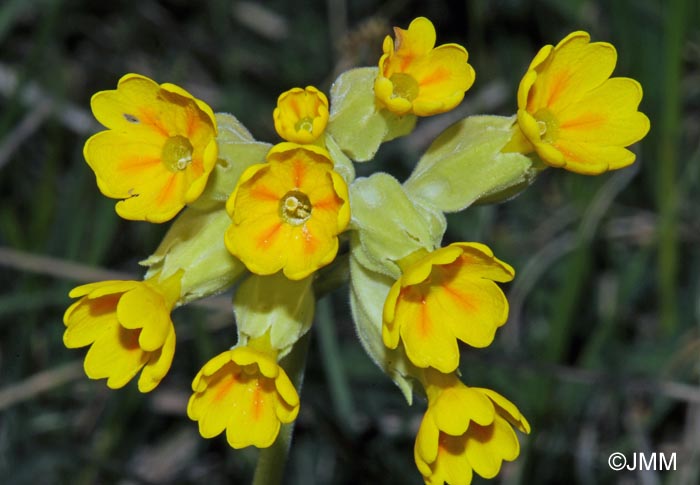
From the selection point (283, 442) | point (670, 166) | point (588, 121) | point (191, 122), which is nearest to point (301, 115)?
point (191, 122)

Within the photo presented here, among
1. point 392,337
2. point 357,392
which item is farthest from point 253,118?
point 392,337

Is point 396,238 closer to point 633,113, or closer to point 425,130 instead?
point 633,113

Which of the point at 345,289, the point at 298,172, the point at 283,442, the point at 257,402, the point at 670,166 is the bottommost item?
the point at 345,289

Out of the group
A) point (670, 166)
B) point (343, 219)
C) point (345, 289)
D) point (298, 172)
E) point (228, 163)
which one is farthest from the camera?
point (345, 289)

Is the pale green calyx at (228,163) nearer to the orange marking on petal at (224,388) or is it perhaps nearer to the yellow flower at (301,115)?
the yellow flower at (301,115)

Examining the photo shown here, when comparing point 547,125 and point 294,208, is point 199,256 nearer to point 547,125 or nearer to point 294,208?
point 294,208

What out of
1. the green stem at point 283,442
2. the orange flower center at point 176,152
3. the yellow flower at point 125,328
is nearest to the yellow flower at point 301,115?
the orange flower center at point 176,152

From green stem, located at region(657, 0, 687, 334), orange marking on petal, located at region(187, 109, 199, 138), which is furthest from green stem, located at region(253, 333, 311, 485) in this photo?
green stem, located at region(657, 0, 687, 334)

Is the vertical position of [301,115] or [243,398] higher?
[301,115]
